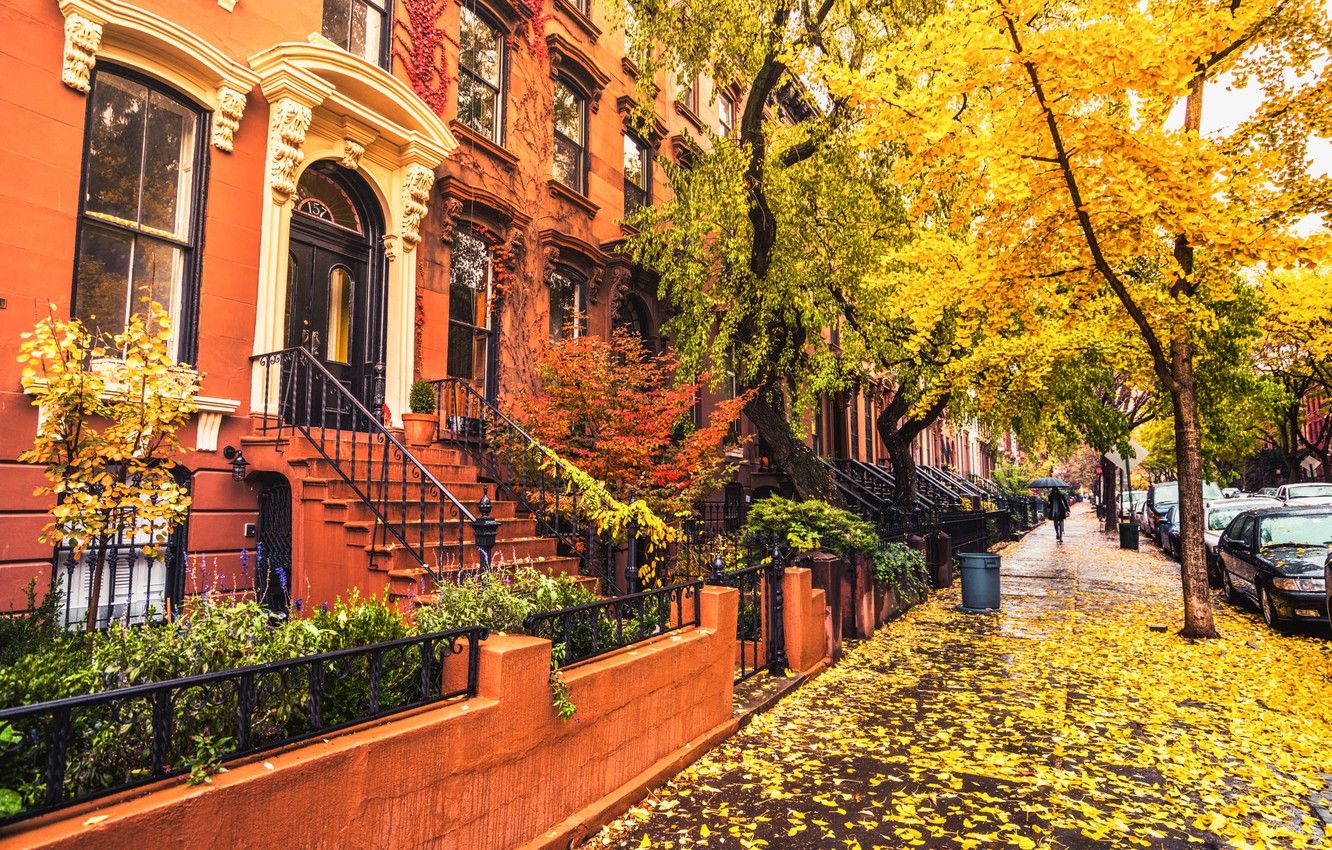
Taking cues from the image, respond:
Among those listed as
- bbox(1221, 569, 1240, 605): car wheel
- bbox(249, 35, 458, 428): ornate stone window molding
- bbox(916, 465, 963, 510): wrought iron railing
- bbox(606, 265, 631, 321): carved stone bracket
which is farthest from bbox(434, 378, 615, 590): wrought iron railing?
bbox(916, 465, 963, 510): wrought iron railing

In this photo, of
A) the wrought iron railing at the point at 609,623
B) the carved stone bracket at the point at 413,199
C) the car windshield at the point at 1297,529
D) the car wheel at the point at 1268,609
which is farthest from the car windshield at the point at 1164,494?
the carved stone bracket at the point at 413,199

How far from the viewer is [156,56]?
7.05 metres

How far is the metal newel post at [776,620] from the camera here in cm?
709

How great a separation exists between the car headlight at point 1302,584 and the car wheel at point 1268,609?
34cm

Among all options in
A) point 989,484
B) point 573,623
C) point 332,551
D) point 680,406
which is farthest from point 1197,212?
point 989,484

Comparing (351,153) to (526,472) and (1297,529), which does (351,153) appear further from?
(1297,529)

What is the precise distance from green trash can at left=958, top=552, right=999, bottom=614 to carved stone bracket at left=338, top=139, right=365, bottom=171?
34.5ft

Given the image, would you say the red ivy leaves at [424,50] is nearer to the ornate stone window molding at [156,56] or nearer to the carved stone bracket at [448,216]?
the carved stone bracket at [448,216]

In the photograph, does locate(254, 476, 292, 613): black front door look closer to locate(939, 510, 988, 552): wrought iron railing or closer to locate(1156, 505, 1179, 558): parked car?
locate(939, 510, 988, 552): wrought iron railing

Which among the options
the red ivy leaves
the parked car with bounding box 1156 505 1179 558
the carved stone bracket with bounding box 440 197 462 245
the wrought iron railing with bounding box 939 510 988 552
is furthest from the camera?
the parked car with bounding box 1156 505 1179 558

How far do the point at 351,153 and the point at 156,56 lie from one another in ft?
7.03

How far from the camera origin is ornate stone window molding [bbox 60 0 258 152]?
6.45 m

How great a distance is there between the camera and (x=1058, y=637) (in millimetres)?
9359

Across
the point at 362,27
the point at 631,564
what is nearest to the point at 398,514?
the point at 631,564
